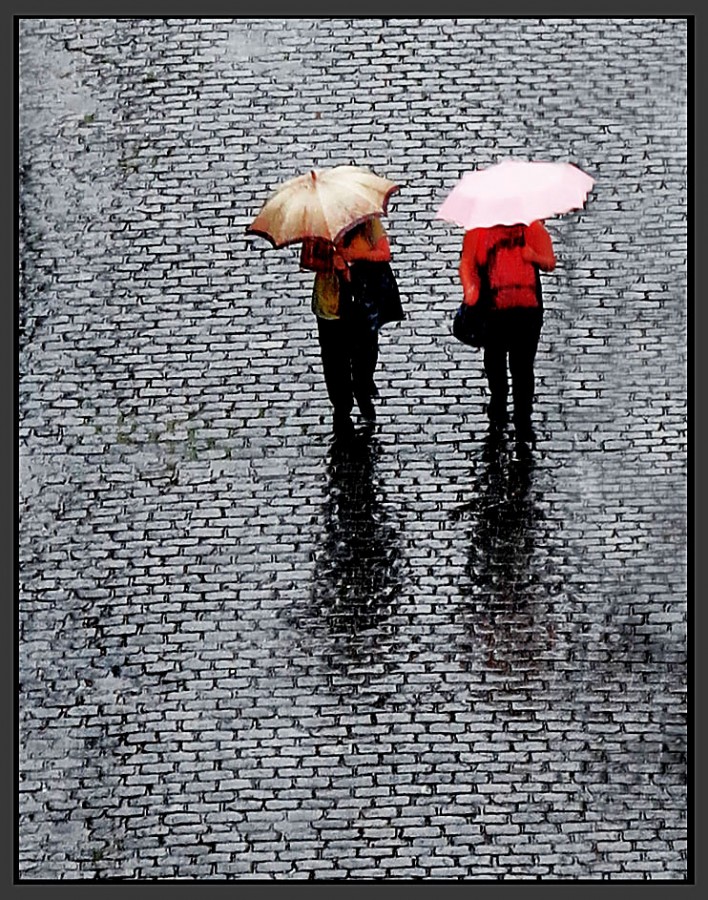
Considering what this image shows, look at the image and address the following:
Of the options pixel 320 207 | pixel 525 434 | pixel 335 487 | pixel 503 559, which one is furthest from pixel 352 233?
pixel 503 559

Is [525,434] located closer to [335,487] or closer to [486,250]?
[335,487]

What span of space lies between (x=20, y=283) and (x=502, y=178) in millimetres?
2979

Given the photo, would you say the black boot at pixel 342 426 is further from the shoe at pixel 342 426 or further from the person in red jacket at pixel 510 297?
the person in red jacket at pixel 510 297

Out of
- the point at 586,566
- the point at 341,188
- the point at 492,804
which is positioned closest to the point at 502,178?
the point at 341,188

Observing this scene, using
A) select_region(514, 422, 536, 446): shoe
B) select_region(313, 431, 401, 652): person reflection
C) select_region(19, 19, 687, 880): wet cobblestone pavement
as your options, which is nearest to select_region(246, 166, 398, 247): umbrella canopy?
select_region(19, 19, 687, 880): wet cobblestone pavement

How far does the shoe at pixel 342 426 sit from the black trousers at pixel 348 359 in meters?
0.02

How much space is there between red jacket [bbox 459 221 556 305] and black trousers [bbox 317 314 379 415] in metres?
0.67

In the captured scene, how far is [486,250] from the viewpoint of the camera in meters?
13.9

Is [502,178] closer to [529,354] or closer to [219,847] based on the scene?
[529,354]

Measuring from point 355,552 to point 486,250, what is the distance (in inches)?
71.9

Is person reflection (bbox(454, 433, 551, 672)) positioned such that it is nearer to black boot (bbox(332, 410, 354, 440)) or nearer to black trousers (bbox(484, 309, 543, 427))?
black trousers (bbox(484, 309, 543, 427))

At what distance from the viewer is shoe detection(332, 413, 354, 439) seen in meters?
14.6

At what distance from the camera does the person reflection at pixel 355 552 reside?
45.9ft

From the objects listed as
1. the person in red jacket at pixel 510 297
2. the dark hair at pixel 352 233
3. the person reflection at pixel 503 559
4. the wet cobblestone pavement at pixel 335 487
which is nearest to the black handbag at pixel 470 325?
the person in red jacket at pixel 510 297
